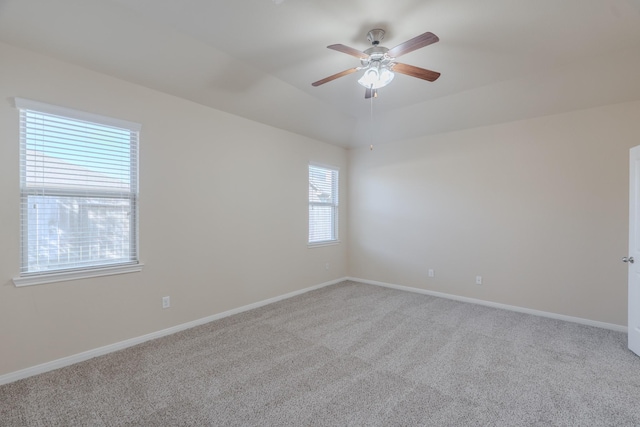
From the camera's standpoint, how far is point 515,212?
380cm

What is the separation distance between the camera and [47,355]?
2.35 meters

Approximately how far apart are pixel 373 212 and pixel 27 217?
4363 mm

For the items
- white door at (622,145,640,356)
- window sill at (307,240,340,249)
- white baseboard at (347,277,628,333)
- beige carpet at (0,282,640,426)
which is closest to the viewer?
beige carpet at (0,282,640,426)

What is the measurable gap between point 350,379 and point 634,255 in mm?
2860

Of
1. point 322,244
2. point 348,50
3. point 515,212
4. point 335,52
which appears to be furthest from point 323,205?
point 348,50

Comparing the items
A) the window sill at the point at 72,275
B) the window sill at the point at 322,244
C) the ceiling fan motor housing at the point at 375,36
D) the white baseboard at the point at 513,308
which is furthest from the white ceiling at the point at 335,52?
the white baseboard at the point at 513,308

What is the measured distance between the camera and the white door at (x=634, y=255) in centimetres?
261

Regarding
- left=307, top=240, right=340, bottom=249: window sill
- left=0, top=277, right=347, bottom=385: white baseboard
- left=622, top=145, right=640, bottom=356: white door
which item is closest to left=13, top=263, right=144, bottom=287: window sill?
left=0, top=277, right=347, bottom=385: white baseboard

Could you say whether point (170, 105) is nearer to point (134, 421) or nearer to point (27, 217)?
point (27, 217)

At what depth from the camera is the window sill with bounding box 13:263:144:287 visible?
2.25 m

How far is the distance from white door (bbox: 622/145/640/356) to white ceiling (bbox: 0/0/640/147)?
1015 millimetres

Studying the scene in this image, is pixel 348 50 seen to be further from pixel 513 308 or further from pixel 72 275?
pixel 513 308

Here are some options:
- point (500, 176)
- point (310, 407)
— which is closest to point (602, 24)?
point (500, 176)

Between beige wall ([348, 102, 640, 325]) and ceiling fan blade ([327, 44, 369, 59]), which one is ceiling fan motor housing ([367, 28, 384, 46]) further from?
beige wall ([348, 102, 640, 325])
